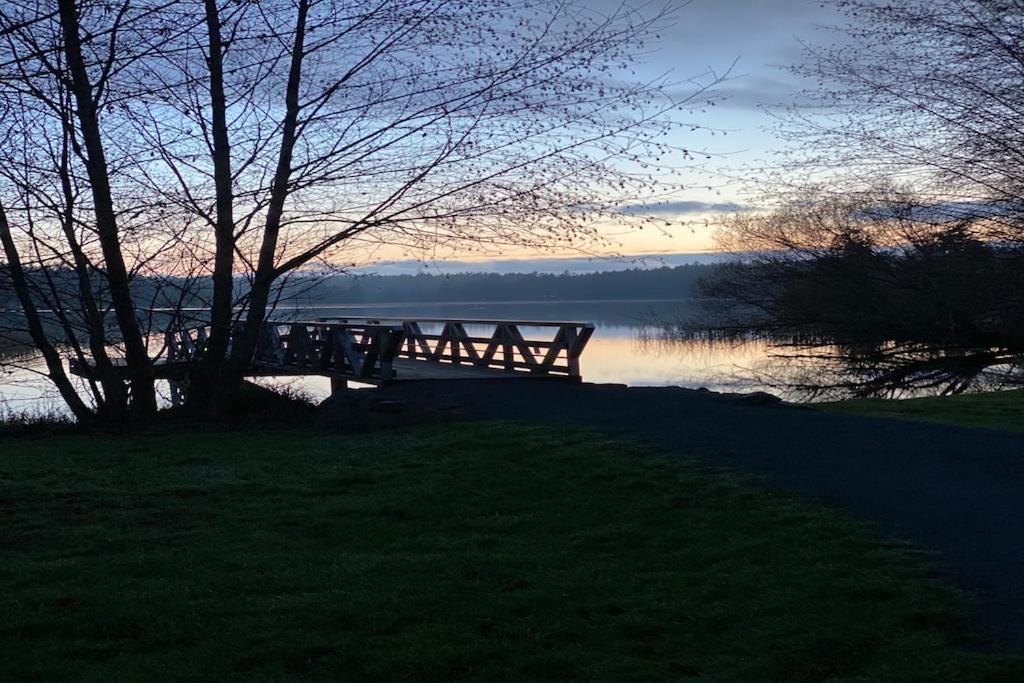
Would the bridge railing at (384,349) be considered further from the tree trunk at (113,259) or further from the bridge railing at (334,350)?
the tree trunk at (113,259)

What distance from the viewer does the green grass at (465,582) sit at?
15.3ft

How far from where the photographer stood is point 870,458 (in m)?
9.18

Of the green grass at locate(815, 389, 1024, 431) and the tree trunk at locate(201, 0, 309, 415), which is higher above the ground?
the tree trunk at locate(201, 0, 309, 415)

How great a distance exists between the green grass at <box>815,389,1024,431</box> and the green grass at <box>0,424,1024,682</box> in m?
6.42

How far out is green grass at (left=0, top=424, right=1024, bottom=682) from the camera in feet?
→ 15.3

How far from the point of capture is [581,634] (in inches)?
199

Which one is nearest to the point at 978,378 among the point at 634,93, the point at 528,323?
the point at 528,323

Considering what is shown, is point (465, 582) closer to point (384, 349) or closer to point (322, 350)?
point (384, 349)

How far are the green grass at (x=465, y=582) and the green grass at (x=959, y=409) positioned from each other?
642cm

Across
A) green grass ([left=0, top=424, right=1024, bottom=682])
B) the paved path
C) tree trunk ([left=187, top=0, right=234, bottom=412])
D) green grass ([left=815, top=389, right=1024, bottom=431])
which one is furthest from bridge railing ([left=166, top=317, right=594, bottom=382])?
green grass ([left=0, top=424, right=1024, bottom=682])

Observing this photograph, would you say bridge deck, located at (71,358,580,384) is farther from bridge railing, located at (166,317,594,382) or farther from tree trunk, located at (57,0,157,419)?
tree trunk, located at (57,0,157,419)

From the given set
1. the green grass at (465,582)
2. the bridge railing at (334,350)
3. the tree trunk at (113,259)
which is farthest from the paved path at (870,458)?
the tree trunk at (113,259)

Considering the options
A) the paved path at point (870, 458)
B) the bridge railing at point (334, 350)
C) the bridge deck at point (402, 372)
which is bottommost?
the paved path at point (870, 458)

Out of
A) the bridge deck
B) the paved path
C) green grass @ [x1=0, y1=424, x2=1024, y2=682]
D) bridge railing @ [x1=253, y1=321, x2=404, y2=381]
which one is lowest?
green grass @ [x1=0, y1=424, x2=1024, y2=682]
